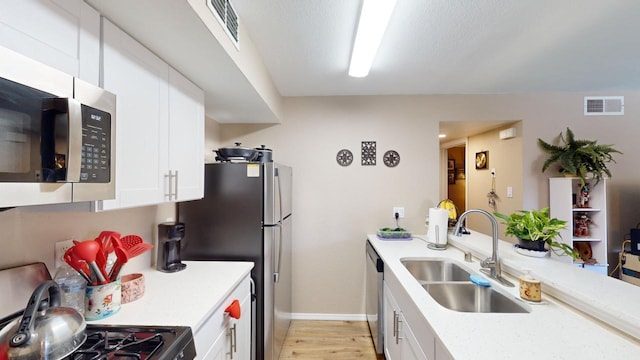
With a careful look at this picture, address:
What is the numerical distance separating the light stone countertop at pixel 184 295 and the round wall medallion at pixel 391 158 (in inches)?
71.6

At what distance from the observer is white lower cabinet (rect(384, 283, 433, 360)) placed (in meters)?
1.30

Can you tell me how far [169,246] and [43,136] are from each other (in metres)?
1.18

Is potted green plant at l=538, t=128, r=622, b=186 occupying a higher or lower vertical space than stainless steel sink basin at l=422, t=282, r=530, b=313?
higher

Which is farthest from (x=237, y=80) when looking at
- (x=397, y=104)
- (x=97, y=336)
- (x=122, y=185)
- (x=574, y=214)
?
(x=574, y=214)

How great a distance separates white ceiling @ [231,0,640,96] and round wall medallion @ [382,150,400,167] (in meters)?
0.67

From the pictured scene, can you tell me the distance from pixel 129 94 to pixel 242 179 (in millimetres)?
913

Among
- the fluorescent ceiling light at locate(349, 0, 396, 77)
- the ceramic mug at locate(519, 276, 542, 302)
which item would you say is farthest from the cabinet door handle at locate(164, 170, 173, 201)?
the ceramic mug at locate(519, 276, 542, 302)

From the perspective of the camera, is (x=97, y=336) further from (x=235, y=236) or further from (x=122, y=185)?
(x=235, y=236)

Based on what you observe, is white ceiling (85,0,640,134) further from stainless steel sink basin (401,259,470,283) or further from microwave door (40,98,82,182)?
stainless steel sink basin (401,259,470,283)

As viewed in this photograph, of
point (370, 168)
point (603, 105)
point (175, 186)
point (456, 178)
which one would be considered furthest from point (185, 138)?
point (456, 178)

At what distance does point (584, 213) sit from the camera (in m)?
2.78

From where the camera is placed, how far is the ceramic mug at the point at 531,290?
48.9 inches

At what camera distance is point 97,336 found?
89cm

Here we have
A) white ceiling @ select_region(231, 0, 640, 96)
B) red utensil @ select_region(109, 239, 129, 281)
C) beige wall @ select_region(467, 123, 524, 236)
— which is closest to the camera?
red utensil @ select_region(109, 239, 129, 281)
